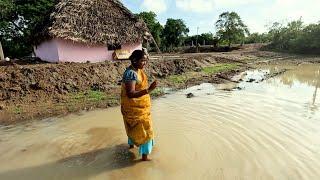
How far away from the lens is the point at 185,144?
543 centimetres

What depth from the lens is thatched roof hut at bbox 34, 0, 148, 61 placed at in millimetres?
13555

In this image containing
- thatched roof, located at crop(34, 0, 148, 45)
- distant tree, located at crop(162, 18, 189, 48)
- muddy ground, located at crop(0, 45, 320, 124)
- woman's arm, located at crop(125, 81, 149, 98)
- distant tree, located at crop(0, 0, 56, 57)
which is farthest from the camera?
distant tree, located at crop(162, 18, 189, 48)

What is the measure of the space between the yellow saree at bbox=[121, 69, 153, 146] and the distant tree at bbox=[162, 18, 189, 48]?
121 ft

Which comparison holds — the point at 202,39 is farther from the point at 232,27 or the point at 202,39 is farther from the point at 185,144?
the point at 185,144

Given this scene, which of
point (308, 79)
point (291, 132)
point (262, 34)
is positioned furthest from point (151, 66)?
point (262, 34)

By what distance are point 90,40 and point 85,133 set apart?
341 inches

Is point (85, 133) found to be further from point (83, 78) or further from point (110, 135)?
point (83, 78)

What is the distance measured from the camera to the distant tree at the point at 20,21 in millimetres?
24625

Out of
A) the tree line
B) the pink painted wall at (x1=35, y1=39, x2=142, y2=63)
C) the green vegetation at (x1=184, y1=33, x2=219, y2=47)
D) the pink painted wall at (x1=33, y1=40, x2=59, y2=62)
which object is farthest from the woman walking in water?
the green vegetation at (x1=184, y1=33, x2=219, y2=47)

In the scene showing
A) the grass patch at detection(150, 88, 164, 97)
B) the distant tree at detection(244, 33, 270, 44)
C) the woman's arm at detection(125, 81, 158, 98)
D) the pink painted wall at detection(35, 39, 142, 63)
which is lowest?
the grass patch at detection(150, 88, 164, 97)

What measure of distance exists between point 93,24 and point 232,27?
74.7ft

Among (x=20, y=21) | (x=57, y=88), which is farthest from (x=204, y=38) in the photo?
(x=57, y=88)

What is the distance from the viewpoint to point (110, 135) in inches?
237

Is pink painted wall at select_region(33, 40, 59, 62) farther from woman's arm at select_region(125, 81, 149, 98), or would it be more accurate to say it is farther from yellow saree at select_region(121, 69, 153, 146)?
woman's arm at select_region(125, 81, 149, 98)
